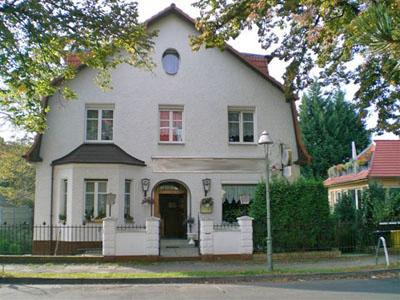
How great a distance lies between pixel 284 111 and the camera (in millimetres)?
23969

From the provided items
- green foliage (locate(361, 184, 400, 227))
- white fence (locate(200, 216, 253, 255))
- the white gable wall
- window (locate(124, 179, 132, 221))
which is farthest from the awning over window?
white fence (locate(200, 216, 253, 255))

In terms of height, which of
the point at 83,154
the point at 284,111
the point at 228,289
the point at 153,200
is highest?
the point at 284,111

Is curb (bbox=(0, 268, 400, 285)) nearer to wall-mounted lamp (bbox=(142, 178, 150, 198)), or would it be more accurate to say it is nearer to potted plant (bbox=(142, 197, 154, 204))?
potted plant (bbox=(142, 197, 154, 204))

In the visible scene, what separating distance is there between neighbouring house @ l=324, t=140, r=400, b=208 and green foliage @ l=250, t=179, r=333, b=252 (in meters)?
10.6

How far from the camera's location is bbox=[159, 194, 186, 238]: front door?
23.7m

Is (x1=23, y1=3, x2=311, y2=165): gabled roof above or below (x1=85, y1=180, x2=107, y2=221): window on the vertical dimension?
above

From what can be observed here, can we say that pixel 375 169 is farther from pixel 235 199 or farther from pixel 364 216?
pixel 235 199

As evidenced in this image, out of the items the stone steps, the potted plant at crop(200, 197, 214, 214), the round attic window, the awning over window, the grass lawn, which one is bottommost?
the grass lawn

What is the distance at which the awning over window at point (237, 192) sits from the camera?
909 inches

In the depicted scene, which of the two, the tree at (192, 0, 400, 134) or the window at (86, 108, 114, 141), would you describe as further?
the window at (86, 108, 114, 141)

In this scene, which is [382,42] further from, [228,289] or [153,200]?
[153,200]

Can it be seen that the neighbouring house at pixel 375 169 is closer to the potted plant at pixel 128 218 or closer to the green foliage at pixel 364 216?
the green foliage at pixel 364 216

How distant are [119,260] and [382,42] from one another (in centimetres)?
1447

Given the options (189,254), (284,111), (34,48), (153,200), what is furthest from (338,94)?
(34,48)
